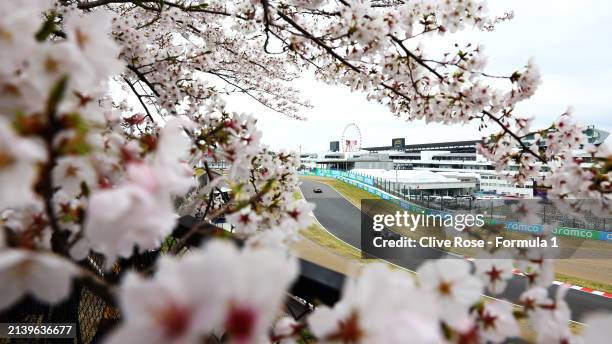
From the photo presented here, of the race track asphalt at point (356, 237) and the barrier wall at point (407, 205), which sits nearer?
the race track asphalt at point (356, 237)

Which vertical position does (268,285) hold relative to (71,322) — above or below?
above

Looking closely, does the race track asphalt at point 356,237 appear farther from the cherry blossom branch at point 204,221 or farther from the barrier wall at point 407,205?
the cherry blossom branch at point 204,221

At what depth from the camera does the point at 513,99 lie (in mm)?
2289

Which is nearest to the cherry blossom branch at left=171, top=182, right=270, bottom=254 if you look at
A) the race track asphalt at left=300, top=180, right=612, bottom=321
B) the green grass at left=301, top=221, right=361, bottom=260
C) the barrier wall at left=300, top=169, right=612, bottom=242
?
the barrier wall at left=300, top=169, right=612, bottom=242

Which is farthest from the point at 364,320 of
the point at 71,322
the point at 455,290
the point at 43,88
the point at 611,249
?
the point at 611,249

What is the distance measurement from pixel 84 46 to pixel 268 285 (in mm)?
472

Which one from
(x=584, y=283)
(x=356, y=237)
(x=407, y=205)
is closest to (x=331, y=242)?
(x=356, y=237)

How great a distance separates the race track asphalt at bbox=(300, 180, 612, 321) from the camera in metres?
11.5

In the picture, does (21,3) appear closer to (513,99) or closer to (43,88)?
(43,88)

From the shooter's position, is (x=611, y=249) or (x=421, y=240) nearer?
(x=611, y=249)

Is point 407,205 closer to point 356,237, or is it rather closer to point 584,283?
point 356,237

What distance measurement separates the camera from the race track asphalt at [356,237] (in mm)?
11477

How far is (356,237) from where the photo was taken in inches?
757

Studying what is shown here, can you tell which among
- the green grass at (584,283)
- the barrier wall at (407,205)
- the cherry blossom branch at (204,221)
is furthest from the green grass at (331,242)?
the cherry blossom branch at (204,221)
